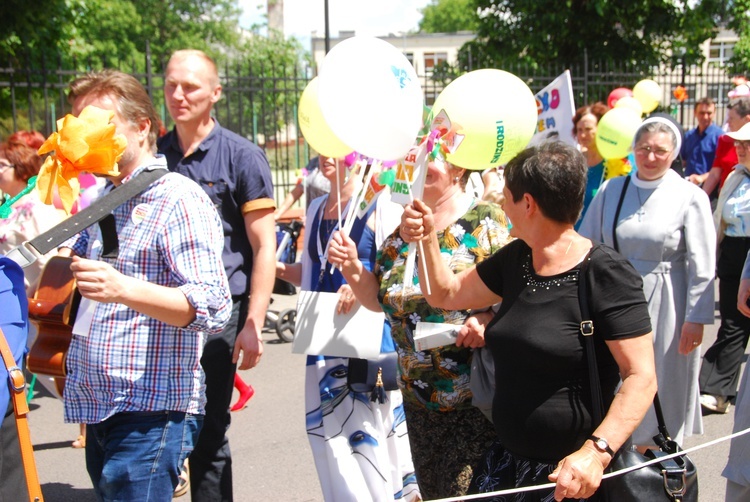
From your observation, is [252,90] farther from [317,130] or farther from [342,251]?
[342,251]

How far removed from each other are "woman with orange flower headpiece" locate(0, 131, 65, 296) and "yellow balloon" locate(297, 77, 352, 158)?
6.08ft

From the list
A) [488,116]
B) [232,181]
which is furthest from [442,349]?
[232,181]

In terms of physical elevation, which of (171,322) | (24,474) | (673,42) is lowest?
(24,474)

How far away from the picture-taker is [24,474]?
2383 mm

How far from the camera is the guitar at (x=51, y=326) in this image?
2.90 metres

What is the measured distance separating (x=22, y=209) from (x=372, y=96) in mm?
3004

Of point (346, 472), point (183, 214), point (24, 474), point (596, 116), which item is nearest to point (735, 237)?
point (596, 116)

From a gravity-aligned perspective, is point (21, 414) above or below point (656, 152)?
below

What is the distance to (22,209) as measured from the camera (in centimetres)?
486

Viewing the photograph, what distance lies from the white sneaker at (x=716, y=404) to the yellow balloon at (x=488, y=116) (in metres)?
3.37

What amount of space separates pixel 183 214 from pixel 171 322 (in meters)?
0.35

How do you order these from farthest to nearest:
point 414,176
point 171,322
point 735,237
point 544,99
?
point 544,99
point 735,237
point 414,176
point 171,322

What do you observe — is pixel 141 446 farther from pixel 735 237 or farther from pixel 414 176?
pixel 735 237

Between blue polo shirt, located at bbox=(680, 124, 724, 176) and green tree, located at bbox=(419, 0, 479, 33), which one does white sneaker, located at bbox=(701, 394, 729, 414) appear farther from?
green tree, located at bbox=(419, 0, 479, 33)
